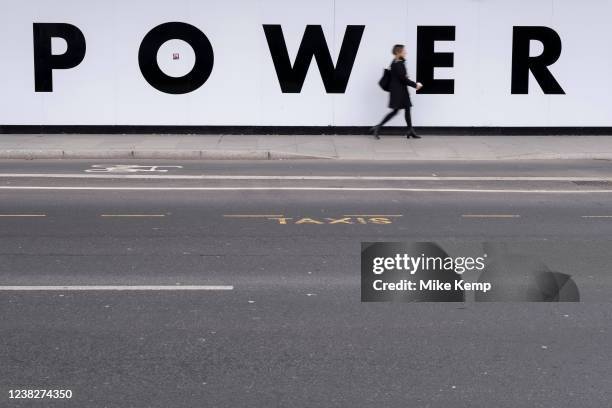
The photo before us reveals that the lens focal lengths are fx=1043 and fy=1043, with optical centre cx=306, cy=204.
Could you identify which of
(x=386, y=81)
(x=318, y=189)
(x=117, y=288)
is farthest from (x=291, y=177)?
(x=117, y=288)

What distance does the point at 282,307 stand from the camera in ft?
28.1

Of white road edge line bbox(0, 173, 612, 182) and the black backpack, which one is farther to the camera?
the black backpack

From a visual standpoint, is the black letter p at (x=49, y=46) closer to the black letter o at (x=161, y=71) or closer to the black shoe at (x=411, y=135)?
the black letter o at (x=161, y=71)

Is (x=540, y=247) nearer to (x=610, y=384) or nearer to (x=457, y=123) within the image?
(x=610, y=384)

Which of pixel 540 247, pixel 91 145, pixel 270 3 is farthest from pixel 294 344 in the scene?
pixel 270 3

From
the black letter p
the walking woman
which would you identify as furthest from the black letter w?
the black letter p

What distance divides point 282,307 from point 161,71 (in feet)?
44.5

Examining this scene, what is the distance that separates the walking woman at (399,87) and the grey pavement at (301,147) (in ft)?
1.47

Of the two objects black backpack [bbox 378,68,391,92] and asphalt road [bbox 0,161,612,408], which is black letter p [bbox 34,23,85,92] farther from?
asphalt road [bbox 0,161,612,408]

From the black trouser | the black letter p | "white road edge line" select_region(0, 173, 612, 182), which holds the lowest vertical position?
"white road edge line" select_region(0, 173, 612, 182)

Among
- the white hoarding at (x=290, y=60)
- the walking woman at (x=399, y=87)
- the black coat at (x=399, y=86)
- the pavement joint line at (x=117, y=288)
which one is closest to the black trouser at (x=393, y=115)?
the walking woman at (x=399, y=87)

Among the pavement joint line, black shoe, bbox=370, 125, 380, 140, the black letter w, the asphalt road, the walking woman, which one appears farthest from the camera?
the black letter w

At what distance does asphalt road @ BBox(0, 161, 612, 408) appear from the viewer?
6.78 meters

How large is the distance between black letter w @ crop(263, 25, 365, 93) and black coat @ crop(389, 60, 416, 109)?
122cm
